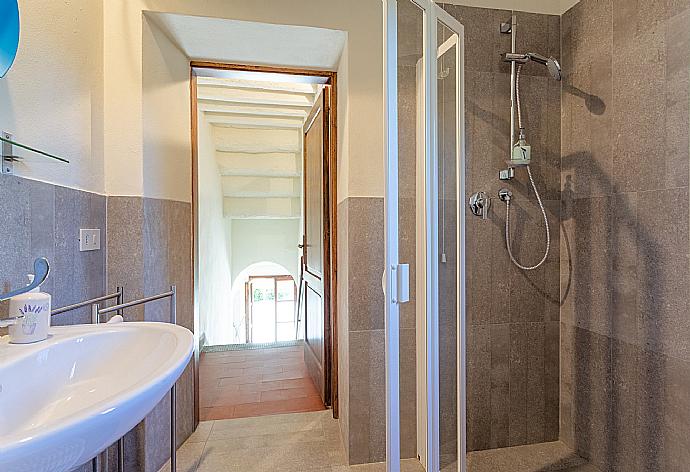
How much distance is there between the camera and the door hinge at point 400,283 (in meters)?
1.23

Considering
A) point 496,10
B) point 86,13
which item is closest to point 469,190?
point 496,10

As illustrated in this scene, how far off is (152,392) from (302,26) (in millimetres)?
1813

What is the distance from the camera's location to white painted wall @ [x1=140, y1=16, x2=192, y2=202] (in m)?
1.79

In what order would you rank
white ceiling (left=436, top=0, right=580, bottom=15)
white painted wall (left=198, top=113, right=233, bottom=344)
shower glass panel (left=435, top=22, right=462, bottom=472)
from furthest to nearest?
white painted wall (left=198, top=113, right=233, bottom=344), white ceiling (left=436, top=0, right=580, bottom=15), shower glass panel (left=435, top=22, right=462, bottom=472)

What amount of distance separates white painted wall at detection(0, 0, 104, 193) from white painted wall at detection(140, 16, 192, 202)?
188mm

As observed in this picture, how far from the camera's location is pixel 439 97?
135cm

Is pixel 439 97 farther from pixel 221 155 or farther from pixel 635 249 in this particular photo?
pixel 221 155

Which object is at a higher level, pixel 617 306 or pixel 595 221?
pixel 595 221

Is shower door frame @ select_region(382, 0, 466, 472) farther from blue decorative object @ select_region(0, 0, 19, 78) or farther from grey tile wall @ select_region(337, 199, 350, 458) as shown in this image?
blue decorative object @ select_region(0, 0, 19, 78)

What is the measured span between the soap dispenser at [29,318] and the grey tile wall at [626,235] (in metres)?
2.15

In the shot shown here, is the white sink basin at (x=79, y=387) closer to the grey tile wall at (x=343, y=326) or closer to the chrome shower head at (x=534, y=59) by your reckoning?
the grey tile wall at (x=343, y=326)

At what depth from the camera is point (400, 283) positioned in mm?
1242

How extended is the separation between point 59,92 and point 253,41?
972 mm

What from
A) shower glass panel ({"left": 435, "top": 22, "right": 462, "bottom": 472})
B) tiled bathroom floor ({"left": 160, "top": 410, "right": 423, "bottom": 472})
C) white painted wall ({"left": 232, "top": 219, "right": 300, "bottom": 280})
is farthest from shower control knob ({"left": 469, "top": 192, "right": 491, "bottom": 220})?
white painted wall ({"left": 232, "top": 219, "right": 300, "bottom": 280})
